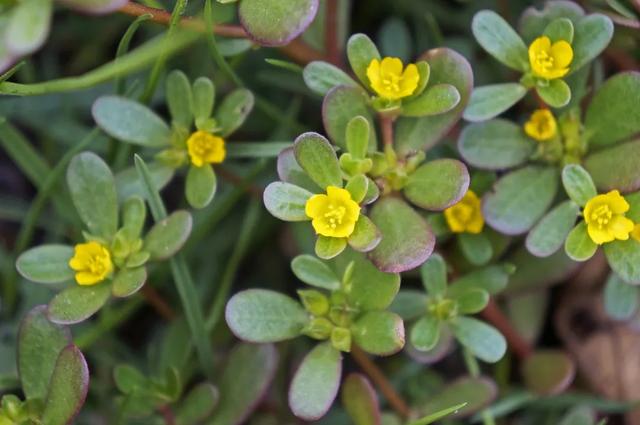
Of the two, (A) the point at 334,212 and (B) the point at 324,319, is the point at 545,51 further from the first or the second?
(B) the point at 324,319

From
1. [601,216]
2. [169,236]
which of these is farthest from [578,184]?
[169,236]

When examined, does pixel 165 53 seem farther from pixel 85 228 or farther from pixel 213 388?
pixel 213 388

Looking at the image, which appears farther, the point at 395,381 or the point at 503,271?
the point at 395,381

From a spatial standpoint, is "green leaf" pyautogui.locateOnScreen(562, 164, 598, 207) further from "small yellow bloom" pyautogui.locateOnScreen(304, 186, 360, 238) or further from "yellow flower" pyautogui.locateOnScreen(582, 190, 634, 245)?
"small yellow bloom" pyautogui.locateOnScreen(304, 186, 360, 238)

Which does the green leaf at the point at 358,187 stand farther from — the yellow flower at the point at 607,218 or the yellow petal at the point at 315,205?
Answer: the yellow flower at the point at 607,218

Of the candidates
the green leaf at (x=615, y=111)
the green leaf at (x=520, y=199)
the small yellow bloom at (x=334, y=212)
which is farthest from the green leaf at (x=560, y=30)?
the small yellow bloom at (x=334, y=212)

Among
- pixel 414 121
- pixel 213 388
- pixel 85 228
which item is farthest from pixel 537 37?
pixel 85 228

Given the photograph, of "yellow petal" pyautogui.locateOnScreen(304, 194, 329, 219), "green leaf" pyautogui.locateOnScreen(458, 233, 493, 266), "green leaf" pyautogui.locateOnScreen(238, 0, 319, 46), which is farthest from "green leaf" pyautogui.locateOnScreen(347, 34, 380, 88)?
"green leaf" pyautogui.locateOnScreen(458, 233, 493, 266)
